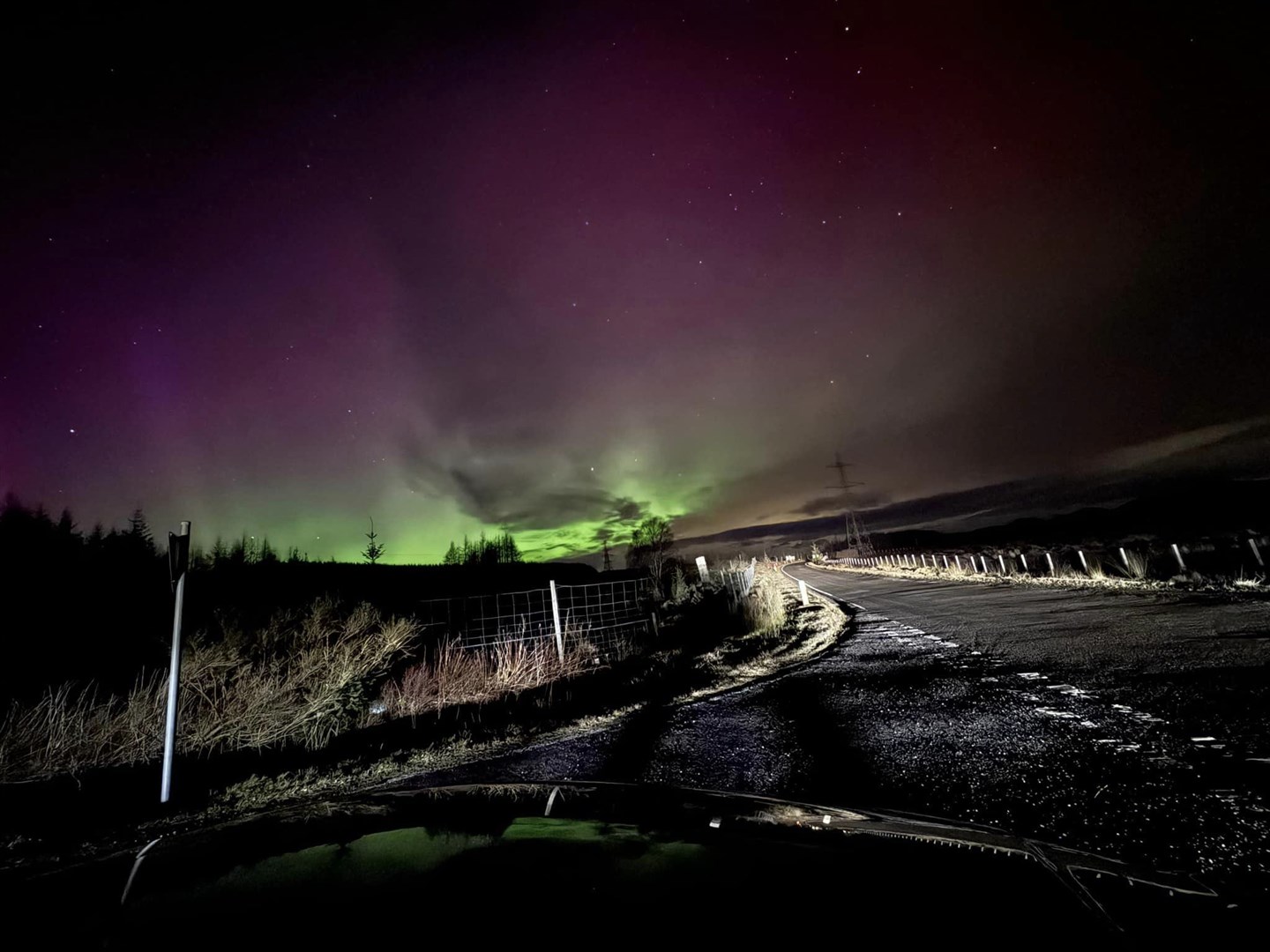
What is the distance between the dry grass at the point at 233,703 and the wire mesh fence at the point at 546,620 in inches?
144

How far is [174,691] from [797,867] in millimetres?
5726

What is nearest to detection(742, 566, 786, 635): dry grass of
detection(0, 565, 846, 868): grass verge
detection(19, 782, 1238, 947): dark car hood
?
detection(0, 565, 846, 868): grass verge

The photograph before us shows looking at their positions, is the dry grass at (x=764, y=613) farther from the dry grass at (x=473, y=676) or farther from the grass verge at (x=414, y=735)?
the dry grass at (x=473, y=676)

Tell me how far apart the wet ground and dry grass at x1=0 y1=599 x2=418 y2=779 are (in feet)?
13.5

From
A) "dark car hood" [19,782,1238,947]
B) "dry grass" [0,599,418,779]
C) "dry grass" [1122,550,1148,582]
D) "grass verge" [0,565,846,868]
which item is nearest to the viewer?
"dark car hood" [19,782,1238,947]

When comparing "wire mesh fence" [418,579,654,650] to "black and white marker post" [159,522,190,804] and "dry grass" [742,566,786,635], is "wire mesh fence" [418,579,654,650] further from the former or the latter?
"black and white marker post" [159,522,190,804]

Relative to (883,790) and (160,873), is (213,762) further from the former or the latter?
(883,790)

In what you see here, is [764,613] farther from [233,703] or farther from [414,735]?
[233,703]

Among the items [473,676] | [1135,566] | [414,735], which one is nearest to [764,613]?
[473,676]

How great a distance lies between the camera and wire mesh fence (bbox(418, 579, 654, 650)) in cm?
1389

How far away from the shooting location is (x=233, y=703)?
718 centimetres

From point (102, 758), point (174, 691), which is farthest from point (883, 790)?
point (102, 758)

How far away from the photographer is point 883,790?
3.24m

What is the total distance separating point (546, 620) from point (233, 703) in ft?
29.9
